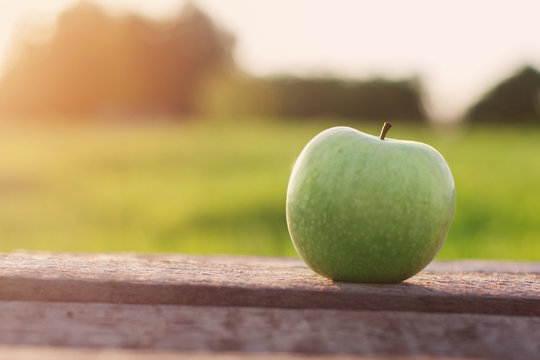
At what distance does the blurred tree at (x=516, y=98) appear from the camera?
1952cm

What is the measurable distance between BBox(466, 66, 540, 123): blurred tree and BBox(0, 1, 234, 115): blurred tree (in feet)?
49.5

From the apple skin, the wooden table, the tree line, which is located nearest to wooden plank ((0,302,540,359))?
the wooden table

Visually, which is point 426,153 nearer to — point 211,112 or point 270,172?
point 270,172

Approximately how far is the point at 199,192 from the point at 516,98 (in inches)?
538

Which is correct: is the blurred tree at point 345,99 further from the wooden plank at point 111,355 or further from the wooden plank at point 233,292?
the wooden plank at point 111,355

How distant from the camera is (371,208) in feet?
5.55

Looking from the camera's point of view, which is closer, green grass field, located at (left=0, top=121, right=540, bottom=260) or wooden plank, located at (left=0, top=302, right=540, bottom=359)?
wooden plank, located at (left=0, top=302, right=540, bottom=359)

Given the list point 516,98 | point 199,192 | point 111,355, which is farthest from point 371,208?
point 516,98

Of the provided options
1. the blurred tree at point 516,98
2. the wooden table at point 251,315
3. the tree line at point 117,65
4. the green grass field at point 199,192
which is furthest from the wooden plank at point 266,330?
the tree line at point 117,65

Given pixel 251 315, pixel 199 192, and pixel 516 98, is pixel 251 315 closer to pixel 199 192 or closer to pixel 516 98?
pixel 199 192

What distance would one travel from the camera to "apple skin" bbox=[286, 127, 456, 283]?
170 centimetres

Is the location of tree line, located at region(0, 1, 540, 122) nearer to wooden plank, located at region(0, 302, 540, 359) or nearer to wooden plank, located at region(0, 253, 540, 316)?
wooden plank, located at region(0, 253, 540, 316)

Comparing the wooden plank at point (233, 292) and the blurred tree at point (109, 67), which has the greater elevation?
the blurred tree at point (109, 67)

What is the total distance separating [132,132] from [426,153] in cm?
1571
